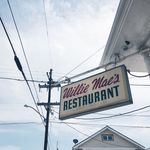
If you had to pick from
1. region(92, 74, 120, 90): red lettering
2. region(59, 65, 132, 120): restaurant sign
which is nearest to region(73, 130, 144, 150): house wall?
region(59, 65, 132, 120): restaurant sign

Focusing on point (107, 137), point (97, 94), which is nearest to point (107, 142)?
point (107, 137)

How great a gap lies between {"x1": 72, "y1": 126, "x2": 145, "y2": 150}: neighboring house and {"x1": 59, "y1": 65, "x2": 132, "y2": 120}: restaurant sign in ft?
49.7

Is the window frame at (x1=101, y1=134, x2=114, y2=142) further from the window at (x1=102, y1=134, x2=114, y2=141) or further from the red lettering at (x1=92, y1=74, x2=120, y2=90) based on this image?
the red lettering at (x1=92, y1=74, x2=120, y2=90)

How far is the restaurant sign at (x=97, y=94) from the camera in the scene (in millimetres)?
4812

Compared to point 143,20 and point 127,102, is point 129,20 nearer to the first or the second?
point 143,20

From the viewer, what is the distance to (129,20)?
4555 millimetres

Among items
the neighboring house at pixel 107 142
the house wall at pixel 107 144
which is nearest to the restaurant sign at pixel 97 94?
the neighboring house at pixel 107 142

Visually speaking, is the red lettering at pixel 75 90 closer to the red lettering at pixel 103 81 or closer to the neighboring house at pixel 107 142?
the red lettering at pixel 103 81

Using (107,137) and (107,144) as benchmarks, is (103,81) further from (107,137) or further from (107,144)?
(107,137)

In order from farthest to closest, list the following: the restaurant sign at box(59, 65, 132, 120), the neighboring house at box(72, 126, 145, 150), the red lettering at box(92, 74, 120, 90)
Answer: the neighboring house at box(72, 126, 145, 150), the red lettering at box(92, 74, 120, 90), the restaurant sign at box(59, 65, 132, 120)

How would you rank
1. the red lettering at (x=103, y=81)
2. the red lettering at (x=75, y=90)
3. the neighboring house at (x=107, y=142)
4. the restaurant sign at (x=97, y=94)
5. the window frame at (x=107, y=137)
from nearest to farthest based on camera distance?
the restaurant sign at (x=97, y=94), the red lettering at (x=103, y=81), the red lettering at (x=75, y=90), the neighboring house at (x=107, y=142), the window frame at (x=107, y=137)

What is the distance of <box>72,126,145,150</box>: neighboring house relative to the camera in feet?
64.7

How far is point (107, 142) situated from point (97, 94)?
16277mm

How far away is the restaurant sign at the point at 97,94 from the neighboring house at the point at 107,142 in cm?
1516
